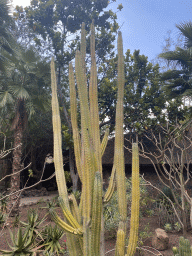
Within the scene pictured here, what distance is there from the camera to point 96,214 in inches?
86.4

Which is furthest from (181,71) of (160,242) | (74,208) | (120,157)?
(74,208)

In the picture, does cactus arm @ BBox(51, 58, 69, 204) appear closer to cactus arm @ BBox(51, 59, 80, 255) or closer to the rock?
cactus arm @ BBox(51, 59, 80, 255)

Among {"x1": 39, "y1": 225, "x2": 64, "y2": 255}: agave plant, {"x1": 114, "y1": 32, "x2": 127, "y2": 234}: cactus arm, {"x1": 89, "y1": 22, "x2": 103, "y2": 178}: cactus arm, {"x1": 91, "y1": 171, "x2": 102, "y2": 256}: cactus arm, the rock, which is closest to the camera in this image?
{"x1": 91, "y1": 171, "x2": 102, "y2": 256}: cactus arm

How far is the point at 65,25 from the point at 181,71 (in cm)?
776

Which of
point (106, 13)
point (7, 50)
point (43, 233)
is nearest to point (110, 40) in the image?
point (106, 13)

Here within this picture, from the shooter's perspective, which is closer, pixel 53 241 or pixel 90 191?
pixel 90 191

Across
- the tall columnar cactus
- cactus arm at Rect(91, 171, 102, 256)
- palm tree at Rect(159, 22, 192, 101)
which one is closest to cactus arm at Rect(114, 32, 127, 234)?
the tall columnar cactus

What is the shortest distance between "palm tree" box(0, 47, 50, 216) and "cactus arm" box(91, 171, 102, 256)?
232 inches

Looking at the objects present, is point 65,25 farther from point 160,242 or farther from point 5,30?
point 160,242

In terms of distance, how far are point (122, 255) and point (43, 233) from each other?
3.46m

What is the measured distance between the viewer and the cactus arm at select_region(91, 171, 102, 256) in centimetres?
217

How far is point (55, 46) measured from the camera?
1172 cm

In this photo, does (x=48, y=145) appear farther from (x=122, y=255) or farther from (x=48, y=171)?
→ (x=122, y=255)

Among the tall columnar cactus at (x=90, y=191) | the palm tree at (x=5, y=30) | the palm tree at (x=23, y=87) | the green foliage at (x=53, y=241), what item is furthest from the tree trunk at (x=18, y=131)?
the tall columnar cactus at (x=90, y=191)
